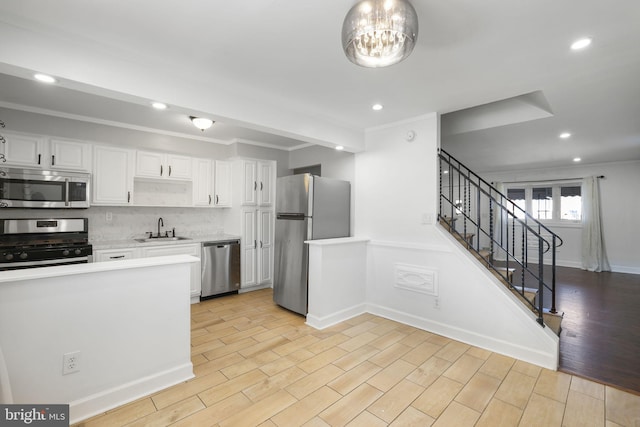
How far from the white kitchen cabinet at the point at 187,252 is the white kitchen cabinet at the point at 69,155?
123 cm

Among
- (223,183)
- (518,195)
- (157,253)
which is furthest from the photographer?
(518,195)

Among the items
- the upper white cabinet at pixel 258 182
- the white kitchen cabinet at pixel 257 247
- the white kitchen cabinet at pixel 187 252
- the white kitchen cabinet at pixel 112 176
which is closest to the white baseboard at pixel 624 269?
the white kitchen cabinet at pixel 257 247

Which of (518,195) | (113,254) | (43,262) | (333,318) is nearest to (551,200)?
(518,195)

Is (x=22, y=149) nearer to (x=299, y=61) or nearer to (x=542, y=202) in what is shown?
(x=299, y=61)

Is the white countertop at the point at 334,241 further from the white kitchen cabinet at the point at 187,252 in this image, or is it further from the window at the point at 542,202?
the window at the point at 542,202

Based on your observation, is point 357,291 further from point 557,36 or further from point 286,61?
point 557,36

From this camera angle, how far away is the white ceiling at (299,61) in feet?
5.25

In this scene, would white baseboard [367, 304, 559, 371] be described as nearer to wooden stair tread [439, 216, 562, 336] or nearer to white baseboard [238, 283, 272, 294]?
wooden stair tread [439, 216, 562, 336]

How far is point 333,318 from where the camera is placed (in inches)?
135

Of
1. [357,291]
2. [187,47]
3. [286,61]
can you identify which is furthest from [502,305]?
[187,47]

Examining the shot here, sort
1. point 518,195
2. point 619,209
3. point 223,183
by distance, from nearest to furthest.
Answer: point 223,183
point 619,209
point 518,195

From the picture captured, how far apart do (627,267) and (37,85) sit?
10406mm

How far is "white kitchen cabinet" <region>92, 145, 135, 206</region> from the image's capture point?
3.58 meters

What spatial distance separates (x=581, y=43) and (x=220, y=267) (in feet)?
14.6
